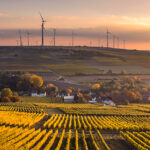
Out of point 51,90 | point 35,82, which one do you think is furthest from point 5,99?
point 35,82

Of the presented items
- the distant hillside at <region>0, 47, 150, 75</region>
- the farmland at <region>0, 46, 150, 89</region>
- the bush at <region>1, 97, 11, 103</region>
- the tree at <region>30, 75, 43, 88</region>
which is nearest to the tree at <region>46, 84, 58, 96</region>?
the tree at <region>30, 75, 43, 88</region>

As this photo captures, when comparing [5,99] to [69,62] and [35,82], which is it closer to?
[35,82]

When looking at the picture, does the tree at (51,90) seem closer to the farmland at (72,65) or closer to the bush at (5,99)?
the farmland at (72,65)

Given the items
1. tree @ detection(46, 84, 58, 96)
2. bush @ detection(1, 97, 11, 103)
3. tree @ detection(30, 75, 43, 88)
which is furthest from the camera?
tree @ detection(30, 75, 43, 88)

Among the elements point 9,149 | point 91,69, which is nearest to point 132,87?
point 91,69

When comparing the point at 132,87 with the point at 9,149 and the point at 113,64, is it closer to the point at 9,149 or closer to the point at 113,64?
the point at 113,64

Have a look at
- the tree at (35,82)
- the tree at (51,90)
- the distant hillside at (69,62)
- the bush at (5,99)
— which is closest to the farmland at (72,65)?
the distant hillside at (69,62)

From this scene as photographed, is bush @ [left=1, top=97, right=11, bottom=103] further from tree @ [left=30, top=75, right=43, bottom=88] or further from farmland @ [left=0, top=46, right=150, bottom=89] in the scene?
farmland @ [left=0, top=46, right=150, bottom=89]

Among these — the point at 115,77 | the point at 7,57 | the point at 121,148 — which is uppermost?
the point at 7,57
